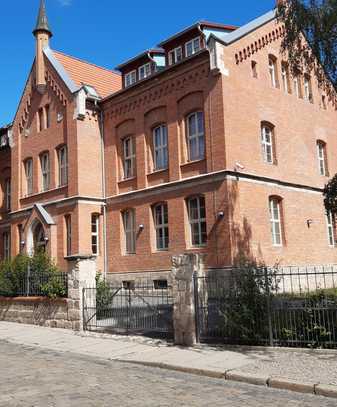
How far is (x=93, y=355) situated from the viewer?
11.3 metres

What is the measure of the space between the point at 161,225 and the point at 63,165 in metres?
7.24

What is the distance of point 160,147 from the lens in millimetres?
23406

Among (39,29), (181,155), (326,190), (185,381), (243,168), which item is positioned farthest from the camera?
(39,29)

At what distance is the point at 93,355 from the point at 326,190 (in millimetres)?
8181

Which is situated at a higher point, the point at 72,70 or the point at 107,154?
the point at 72,70

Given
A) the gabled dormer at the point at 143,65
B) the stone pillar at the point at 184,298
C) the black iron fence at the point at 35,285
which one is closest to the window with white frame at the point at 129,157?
the gabled dormer at the point at 143,65

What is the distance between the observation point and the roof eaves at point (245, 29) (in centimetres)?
2048

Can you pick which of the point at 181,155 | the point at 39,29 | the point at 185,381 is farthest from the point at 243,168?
the point at 39,29

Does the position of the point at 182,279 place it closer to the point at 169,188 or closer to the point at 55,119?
the point at 169,188

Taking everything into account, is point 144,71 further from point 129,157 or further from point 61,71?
point 129,157

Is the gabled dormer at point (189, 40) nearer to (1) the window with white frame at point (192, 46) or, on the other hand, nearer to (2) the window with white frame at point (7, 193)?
(1) the window with white frame at point (192, 46)

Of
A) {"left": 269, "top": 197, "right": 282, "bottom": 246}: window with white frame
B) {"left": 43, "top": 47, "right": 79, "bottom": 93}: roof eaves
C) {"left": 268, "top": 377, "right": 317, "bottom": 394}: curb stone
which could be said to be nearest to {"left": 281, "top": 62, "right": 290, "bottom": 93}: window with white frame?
{"left": 269, "top": 197, "right": 282, "bottom": 246}: window with white frame

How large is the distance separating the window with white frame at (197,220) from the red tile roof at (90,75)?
32.5 ft

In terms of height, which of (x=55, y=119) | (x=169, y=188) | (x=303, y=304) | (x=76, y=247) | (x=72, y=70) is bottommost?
(x=303, y=304)
